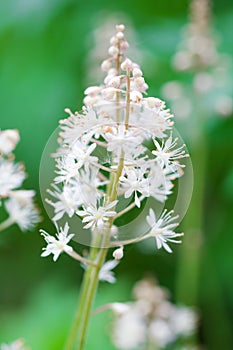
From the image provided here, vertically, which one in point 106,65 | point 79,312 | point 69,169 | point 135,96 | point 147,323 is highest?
point 106,65

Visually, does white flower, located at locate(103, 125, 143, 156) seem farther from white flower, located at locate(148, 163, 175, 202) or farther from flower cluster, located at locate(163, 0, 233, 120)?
flower cluster, located at locate(163, 0, 233, 120)

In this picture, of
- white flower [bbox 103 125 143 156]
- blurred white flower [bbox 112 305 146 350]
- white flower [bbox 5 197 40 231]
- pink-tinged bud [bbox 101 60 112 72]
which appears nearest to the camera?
white flower [bbox 103 125 143 156]

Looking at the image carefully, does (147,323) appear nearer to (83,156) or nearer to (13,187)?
(13,187)

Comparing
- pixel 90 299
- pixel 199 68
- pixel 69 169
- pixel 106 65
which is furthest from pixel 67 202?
pixel 199 68

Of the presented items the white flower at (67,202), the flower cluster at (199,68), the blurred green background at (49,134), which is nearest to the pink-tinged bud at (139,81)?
the white flower at (67,202)

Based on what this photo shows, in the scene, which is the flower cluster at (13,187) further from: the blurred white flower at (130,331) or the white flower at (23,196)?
the blurred white flower at (130,331)

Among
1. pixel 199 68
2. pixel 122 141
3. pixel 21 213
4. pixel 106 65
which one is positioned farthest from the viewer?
pixel 199 68

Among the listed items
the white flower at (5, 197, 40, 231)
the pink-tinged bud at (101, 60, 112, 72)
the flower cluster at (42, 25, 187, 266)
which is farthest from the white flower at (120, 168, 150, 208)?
the white flower at (5, 197, 40, 231)
